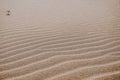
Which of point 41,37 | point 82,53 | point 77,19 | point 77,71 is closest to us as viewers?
point 77,71

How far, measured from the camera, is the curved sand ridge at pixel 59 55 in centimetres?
227

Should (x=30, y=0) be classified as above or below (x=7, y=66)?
above

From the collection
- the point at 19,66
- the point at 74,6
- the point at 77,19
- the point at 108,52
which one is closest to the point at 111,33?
the point at 108,52

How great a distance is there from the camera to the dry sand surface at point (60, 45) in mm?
2311

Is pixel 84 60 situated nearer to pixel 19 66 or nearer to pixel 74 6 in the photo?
pixel 19 66

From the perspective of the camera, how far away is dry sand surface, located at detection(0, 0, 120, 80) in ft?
7.58

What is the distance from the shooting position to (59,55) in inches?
105

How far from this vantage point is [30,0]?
6.62 m

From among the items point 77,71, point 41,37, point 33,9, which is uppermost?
point 33,9

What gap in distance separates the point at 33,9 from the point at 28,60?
9.92ft

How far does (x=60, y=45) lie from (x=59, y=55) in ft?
1.15

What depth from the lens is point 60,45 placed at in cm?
300

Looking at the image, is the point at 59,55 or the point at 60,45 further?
the point at 60,45

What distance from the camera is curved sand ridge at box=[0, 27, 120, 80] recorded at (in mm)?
2271
